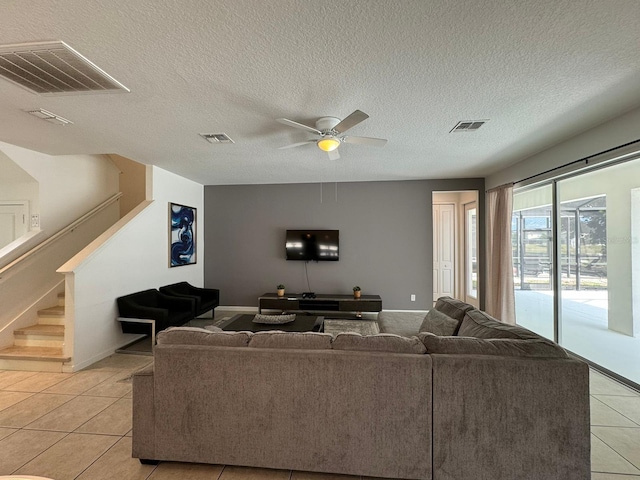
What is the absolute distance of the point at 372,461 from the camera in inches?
65.7

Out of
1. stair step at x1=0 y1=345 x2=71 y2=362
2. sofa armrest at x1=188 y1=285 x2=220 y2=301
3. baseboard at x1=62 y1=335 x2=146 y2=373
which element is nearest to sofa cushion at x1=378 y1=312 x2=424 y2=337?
sofa armrest at x1=188 y1=285 x2=220 y2=301

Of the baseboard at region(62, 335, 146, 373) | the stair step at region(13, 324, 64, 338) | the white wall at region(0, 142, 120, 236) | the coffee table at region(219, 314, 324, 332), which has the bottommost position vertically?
the baseboard at region(62, 335, 146, 373)

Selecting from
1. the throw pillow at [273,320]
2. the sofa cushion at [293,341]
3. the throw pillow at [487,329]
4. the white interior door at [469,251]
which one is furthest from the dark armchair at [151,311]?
the white interior door at [469,251]

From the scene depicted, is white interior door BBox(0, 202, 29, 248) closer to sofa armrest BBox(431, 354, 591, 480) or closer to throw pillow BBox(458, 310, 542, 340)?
sofa armrest BBox(431, 354, 591, 480)

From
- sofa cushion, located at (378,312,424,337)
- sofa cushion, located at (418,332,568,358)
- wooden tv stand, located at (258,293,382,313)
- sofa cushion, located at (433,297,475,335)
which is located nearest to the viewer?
sofa cushion, located at (418,332,568,358)

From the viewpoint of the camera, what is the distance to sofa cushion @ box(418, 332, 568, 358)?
5.43 feet

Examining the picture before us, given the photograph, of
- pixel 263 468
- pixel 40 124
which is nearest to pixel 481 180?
pixel 263 468

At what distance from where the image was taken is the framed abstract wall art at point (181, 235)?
5.03m

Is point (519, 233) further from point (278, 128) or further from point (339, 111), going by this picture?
point (278, 128)

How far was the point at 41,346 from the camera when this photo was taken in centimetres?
355

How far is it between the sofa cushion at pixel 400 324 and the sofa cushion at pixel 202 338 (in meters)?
1.88

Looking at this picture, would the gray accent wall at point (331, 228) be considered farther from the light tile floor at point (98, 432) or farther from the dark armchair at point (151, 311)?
the light tile floor at point (98, 432)

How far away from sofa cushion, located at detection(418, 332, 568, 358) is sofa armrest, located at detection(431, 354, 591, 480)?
40 millimetres

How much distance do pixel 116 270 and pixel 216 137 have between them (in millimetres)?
2332
